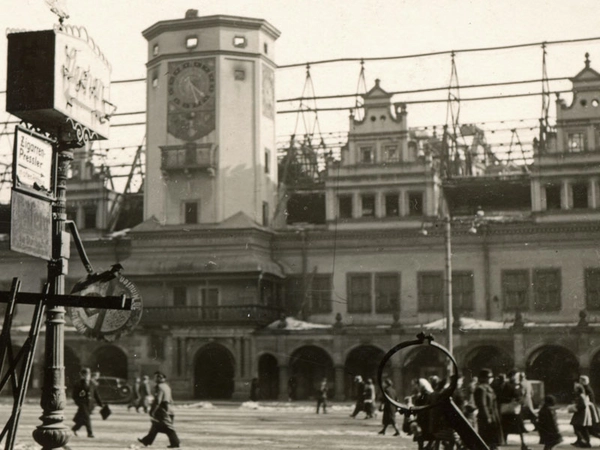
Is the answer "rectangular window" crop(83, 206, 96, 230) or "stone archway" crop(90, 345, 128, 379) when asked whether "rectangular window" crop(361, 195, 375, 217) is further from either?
"rectangular window" crop(83, 206, 96, 230)

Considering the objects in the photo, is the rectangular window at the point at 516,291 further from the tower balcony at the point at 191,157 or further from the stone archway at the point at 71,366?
the stone archway at the point at 71,366

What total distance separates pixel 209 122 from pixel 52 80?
34.3 metres

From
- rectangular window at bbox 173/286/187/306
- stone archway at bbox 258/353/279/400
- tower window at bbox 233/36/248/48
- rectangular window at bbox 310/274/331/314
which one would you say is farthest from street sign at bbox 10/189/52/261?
tower window at bbox 233/36/248/48

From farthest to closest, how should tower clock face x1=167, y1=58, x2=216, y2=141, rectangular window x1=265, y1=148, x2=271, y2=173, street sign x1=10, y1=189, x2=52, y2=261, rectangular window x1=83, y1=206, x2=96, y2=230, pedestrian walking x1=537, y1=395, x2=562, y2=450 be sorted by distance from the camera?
rectangular window x1=83, y1=206, x2=96, y2=230
rectangular window x1=265, y1=148, x2=271, y2=173
tower clock face x1=167, y1=58, x2=216, y2=141
pedestrian walking x1=537, y1=395, x2=562, y2=450
street sign x1=10, y1=189, x2=52, y2=261

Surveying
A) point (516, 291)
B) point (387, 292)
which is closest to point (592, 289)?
point (516, 291)

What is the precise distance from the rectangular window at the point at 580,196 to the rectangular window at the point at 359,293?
9564 mm

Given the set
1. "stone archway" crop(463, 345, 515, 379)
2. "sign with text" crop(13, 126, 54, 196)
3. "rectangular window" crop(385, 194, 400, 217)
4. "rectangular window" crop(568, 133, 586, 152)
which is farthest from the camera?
"rectangular window" crop(385, 194, 400, 217)

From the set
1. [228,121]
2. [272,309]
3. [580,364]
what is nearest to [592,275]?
[580,364]

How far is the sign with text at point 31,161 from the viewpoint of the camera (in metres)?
8.27

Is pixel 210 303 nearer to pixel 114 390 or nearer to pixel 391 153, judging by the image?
pixel 114 390

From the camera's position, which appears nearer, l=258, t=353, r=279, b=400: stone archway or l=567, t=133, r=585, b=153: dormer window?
l=567, t=133, r=585, b=153: dormer window

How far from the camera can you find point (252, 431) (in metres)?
24.4

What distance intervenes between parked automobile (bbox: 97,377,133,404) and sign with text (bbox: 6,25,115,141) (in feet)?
95.8

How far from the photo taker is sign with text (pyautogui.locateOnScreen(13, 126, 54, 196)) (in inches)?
325
